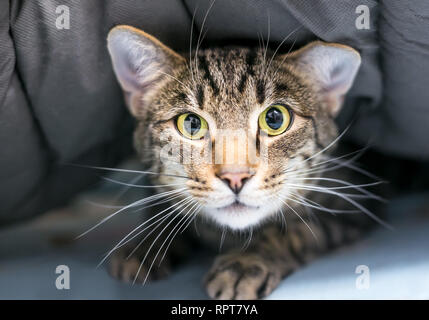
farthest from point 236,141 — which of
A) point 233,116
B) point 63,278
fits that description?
point 63,278

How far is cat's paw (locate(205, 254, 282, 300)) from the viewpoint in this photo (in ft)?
3.53

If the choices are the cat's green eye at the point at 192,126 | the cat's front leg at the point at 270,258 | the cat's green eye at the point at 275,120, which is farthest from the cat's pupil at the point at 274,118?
the cat's front leg at the point at 270,258

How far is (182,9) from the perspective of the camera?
3.86 feet

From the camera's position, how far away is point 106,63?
1227 mm

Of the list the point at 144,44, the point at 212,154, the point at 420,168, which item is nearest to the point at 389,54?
the point at 212,154

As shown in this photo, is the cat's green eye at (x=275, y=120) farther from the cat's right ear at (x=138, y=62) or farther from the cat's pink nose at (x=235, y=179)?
the cat's right ear at (x=138, y=62)

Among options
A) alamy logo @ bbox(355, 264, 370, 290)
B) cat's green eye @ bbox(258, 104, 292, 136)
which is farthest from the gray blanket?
alamy logo @ bbox(355, 264, 370, 290)

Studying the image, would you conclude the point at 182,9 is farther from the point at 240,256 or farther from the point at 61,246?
the point at 61,246

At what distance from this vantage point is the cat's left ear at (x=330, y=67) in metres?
1.16

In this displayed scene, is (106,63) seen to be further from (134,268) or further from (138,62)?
(134,268)

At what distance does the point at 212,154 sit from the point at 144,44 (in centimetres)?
35

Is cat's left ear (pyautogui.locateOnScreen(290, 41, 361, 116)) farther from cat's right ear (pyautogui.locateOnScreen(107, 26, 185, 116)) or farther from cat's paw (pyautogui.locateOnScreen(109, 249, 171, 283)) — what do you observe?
cat's paw (pyautogui.locateOnScreen(109, 249, 171, 283))
